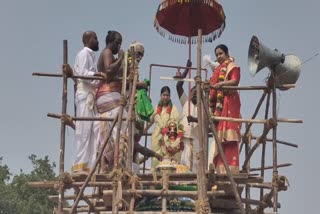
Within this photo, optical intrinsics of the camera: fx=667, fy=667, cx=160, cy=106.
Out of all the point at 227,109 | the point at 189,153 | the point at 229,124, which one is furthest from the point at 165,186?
the point at 189,153

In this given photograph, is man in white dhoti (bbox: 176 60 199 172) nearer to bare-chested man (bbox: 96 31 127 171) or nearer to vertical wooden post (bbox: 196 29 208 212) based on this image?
bare-chested man (bbox: 96 31 127 171)

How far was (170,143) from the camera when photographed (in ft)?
29.5

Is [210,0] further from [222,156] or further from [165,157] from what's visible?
[222,156]

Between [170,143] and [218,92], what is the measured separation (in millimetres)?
1298

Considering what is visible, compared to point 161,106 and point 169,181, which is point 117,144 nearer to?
point 169,181

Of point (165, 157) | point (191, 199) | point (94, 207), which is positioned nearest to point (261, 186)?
point (191, 199)

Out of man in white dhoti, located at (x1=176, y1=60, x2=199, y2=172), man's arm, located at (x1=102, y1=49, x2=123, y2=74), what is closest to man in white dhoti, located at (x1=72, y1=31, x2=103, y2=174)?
man's arm, located at (x1=102, y1=49, x2=123, y2=74)

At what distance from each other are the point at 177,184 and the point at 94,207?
1331 millimetres

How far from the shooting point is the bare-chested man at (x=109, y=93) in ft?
26.2

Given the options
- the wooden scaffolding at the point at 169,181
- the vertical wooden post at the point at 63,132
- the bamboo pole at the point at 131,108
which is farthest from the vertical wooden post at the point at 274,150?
the vertical wooden post at the point at 63,132

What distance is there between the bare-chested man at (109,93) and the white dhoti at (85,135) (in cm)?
9

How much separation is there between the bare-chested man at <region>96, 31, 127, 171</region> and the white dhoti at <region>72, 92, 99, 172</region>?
0.28 feet

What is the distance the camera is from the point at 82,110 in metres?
8.11

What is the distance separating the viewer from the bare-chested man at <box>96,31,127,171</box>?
797 centimetres
